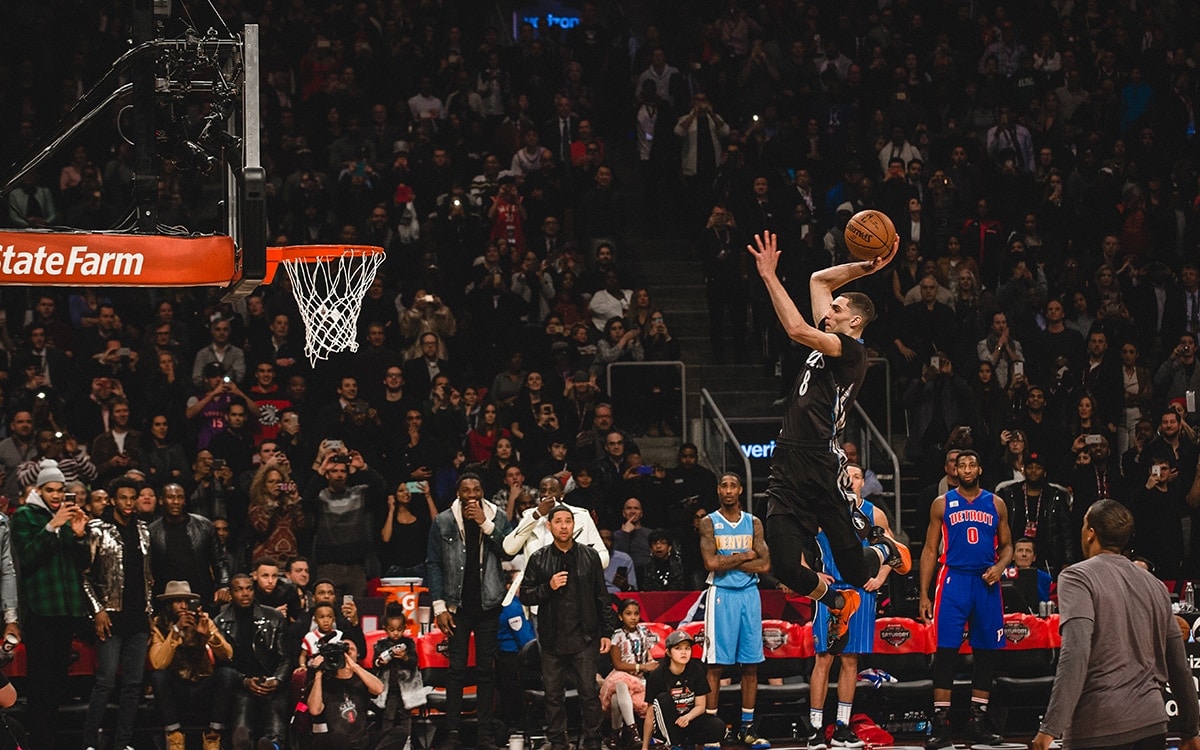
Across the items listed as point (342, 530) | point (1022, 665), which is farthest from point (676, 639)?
point (342, 530)

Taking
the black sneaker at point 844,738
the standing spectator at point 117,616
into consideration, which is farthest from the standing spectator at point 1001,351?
the standing spectator at point 117,616

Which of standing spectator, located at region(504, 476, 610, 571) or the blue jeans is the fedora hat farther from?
standing spectator, located at region(504, 476, 610, 571)

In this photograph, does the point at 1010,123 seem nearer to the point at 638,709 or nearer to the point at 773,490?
the point at 638,709

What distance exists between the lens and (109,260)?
8.89 metres

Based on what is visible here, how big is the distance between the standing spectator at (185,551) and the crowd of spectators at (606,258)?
0.31 ft

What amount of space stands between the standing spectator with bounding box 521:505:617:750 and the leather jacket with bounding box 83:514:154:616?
3.38m

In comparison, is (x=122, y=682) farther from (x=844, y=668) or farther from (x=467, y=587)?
(x=844, y=668)

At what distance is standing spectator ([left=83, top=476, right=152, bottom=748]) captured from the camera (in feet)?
43.0

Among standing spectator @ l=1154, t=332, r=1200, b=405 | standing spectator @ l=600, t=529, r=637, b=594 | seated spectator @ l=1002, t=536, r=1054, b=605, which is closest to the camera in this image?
seated spectator @ l=1002, t=536, r=1054, b=605

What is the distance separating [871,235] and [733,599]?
18.0ft

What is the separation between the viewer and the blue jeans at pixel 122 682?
13031 mm

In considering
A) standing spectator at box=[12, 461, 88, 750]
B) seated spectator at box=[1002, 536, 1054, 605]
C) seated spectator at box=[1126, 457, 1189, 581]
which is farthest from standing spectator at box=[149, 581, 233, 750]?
seated spectator at box=[1126, 457, 1189, 581]

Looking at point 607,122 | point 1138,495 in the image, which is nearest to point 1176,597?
point 1138,495

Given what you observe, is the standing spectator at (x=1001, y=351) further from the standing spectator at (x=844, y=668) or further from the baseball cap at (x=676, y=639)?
the baseball cap at (x=676, y=639)
